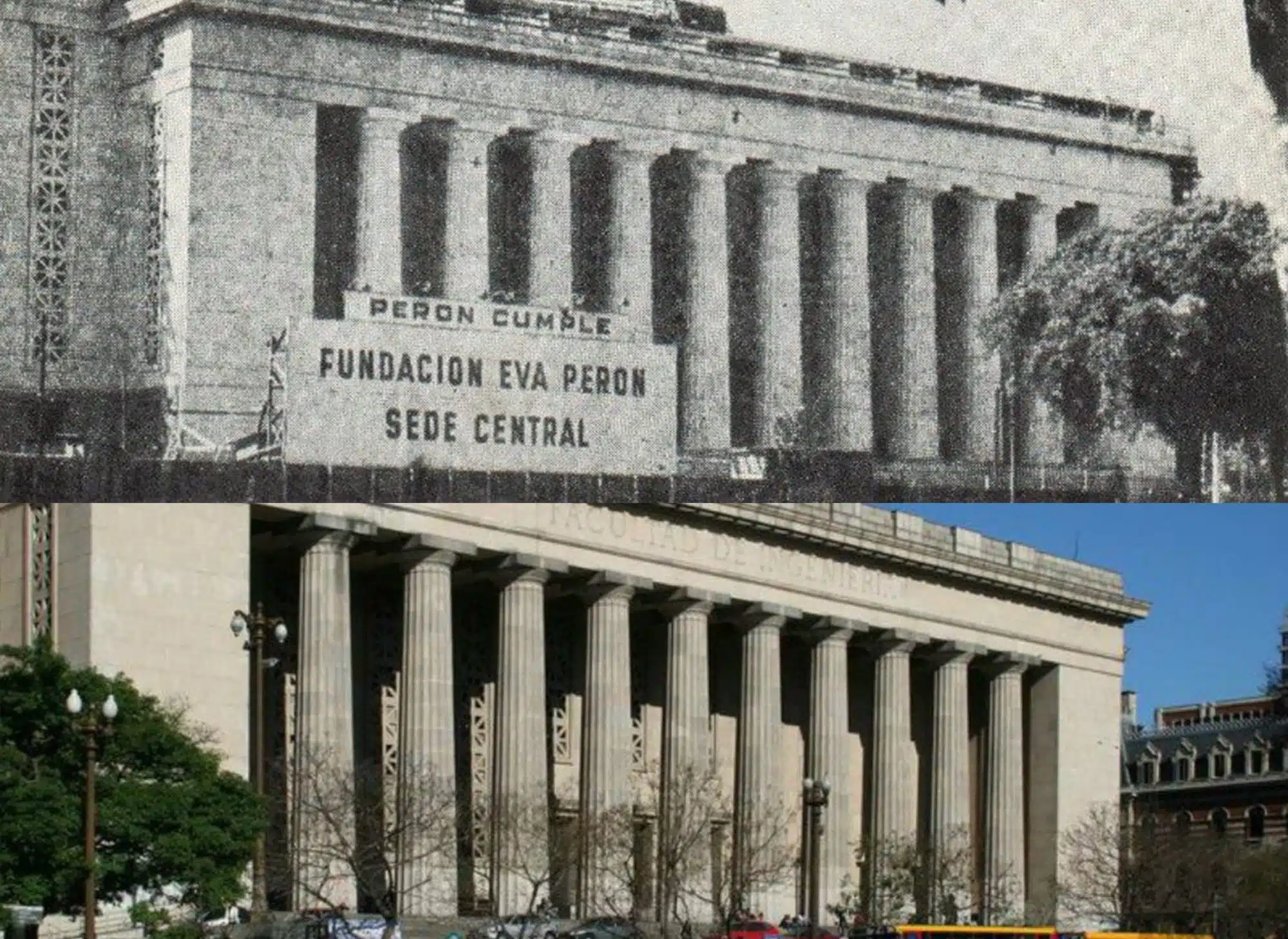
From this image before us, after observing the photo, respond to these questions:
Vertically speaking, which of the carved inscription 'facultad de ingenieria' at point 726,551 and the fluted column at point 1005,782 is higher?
the carved inscription 'facultad de ingenieria' at point 726,551

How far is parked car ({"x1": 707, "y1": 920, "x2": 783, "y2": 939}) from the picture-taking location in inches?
2018

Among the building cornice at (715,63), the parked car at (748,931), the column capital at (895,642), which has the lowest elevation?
the parked car at (748,931)

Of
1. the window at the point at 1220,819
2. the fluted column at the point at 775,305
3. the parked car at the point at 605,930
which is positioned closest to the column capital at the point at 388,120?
the fluted column at the point at 775,305

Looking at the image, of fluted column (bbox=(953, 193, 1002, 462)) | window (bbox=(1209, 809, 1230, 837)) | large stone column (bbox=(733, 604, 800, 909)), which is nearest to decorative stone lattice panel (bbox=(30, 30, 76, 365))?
fluted column (bbox=(953, 193, 1002, 462))

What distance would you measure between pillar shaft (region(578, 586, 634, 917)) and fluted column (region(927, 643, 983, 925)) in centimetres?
1029

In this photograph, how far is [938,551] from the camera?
7150 centimetres

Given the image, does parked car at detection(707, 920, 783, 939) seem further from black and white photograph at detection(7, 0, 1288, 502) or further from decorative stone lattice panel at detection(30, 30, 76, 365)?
decorative stone lattice panel at detection(30, 30, 76, 365)

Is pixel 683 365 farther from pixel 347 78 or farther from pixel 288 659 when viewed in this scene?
pixel 288 659

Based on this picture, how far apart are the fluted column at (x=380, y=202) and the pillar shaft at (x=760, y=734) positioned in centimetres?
2906

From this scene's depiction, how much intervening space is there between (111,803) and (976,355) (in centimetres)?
1233

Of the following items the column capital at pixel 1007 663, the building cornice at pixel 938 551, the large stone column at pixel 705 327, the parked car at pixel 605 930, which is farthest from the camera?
the column capital at pixel 1007 663

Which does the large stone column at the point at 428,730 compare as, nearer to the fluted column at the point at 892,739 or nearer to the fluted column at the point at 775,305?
the fluted column at the point at 892,739

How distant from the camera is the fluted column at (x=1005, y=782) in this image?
74.0 metres

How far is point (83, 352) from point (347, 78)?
14.9 ft
